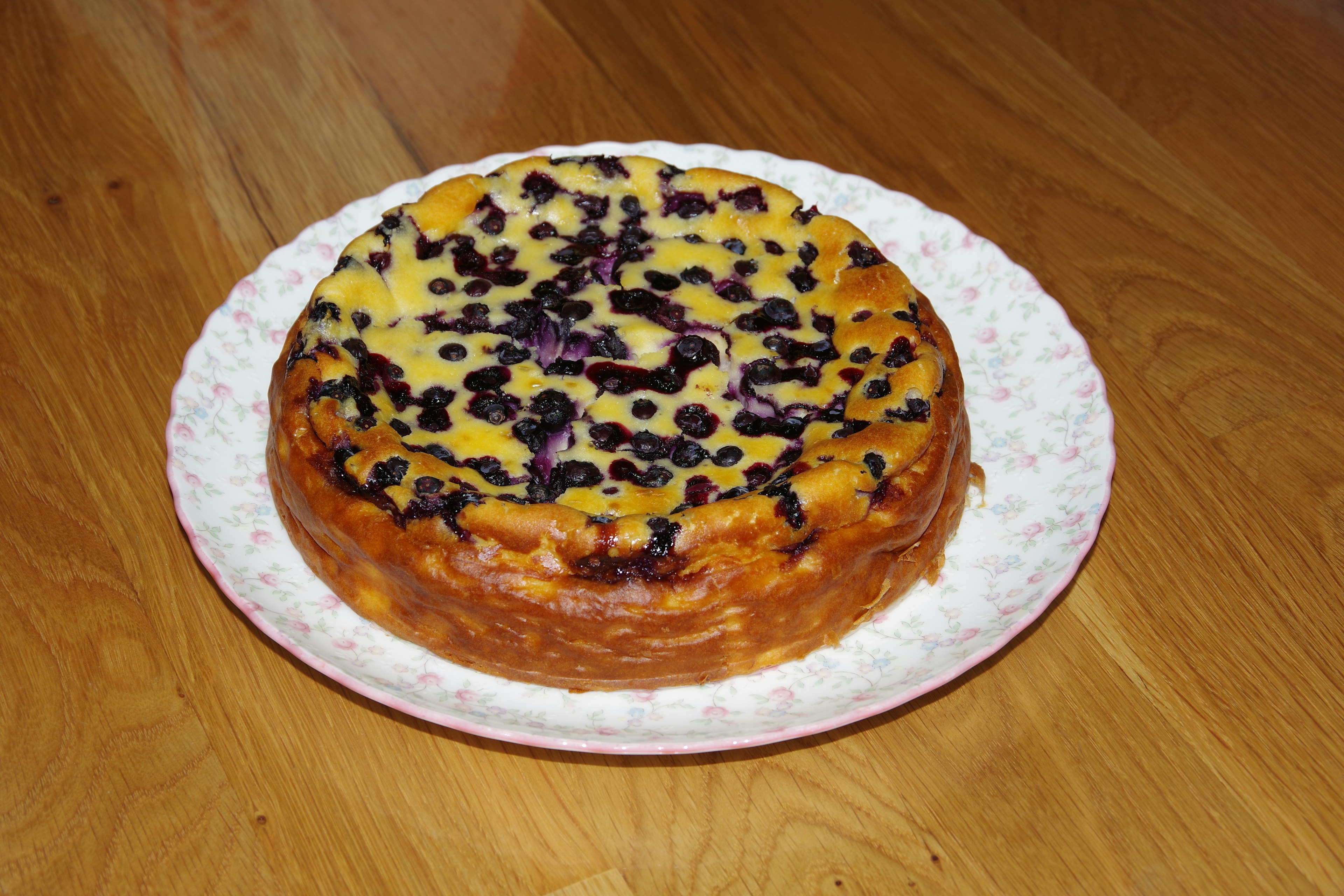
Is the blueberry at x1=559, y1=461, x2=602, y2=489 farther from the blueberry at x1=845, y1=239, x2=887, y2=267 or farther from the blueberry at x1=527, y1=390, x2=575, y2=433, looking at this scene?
the blueberry at x1=845, y1=239, x2=887, y2=267

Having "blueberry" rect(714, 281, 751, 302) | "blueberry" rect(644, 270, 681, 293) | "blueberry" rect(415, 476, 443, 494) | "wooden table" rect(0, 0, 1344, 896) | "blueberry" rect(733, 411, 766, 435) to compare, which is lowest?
"wooden table" rect(0, 0, 1344, 896)

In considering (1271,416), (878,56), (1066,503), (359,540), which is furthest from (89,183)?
(1271,416)

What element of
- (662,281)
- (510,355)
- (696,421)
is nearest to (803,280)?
(662,281)

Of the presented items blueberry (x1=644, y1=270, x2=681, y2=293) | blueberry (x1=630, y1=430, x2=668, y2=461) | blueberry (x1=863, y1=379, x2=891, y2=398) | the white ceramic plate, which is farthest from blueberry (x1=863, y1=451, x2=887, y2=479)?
blueberry (x1=644, y1=270, x2=681, y2=293)

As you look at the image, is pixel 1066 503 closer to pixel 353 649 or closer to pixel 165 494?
pixel 353 649

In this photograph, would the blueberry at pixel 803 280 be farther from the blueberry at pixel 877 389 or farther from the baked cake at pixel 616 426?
the blueberry at pixel 877 389

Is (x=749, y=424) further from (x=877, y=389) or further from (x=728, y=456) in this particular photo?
(x=877, y=389)

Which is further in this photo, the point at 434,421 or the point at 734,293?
the point at 734,293
